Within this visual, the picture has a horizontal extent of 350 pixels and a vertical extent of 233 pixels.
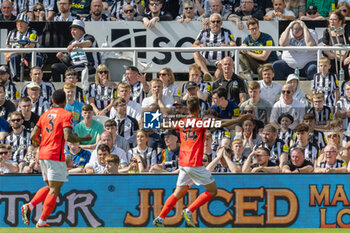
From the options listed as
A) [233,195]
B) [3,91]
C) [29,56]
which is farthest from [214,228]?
[29,56]

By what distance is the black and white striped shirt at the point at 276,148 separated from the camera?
523 inches

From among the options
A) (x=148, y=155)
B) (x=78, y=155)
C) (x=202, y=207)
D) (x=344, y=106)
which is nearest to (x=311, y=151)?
(x=344, y=106)

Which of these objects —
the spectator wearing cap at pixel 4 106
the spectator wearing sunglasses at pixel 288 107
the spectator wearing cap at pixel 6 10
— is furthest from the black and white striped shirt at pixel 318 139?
the spectator wearing cap at pixel 6 10

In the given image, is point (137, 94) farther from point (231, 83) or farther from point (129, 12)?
point (129, 12)

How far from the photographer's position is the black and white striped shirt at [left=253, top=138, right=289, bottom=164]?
13289 millimetres

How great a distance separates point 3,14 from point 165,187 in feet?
23.6

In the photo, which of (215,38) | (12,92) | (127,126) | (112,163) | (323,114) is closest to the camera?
(112,163)

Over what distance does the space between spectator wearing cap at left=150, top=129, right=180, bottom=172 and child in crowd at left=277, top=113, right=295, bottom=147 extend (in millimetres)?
1666

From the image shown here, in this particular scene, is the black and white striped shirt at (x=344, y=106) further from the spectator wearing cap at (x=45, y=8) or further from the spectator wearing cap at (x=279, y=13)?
the spectator wearing cap at (x=45, y=8)

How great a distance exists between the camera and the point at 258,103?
46.1 feet

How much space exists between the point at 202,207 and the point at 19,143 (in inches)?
134

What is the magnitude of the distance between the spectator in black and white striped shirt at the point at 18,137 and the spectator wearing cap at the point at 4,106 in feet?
1.80

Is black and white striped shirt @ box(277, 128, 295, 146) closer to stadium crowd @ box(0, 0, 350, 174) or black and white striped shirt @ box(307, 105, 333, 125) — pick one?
stadium crowd @ box(0, 0, 350, 174)

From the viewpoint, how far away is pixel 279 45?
16.1m
